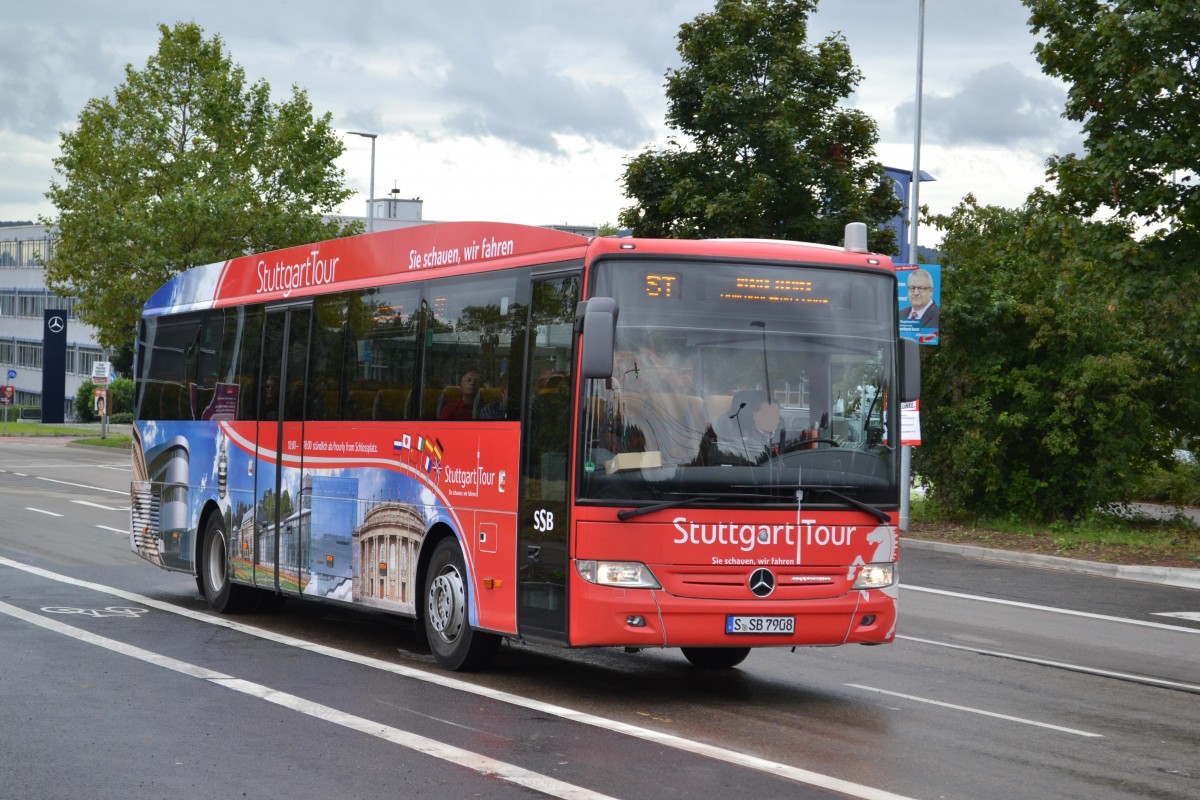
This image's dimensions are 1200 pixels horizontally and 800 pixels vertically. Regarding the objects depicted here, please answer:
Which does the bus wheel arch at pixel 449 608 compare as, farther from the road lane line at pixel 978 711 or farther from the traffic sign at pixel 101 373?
the traffic sign at pixel 101 373

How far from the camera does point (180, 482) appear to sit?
17.3 metres

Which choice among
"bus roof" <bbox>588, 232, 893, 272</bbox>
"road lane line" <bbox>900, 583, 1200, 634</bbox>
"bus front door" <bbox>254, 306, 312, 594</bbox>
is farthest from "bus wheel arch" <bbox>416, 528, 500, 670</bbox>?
"road lane line" <bbox>900, 583, 1200, 634</bbox>

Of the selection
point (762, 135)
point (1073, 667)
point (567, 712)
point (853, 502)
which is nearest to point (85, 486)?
point (762, 135)

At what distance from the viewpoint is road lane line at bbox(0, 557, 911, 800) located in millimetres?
8094

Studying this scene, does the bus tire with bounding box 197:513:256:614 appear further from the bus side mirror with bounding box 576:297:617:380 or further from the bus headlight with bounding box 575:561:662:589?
the bus side mirror with bounding box 576:297:617:380

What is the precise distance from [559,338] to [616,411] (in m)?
0.86

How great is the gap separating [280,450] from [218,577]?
84.1 inches

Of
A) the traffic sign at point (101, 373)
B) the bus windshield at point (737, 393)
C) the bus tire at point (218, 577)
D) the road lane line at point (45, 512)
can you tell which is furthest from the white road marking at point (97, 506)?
the traffic sign at point (101, 373)

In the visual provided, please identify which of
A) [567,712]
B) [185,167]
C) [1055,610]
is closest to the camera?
[567,712]

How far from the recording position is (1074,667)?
44.3 ft

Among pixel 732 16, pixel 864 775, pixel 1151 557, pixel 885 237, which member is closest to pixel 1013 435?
pixel 1151 557

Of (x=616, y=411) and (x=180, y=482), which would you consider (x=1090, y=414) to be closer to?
(x=180, y=482)

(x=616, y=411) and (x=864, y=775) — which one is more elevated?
(x=616, y=411)

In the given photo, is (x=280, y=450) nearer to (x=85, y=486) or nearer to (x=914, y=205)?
(x=914, y=205)
